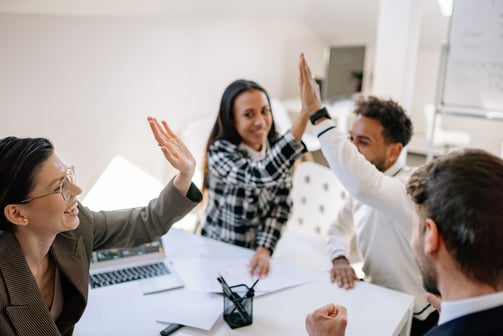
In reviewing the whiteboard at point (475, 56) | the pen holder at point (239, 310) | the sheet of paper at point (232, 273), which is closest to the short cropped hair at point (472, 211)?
the pen holder at point (239, 310)

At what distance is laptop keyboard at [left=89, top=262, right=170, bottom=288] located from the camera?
61.2 inches

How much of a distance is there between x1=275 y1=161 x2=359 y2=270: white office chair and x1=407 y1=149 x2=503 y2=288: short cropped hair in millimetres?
1295

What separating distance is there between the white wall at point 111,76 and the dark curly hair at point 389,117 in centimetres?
161

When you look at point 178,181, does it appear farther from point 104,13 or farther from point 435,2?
point 435,2

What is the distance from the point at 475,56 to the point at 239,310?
7.14 ft

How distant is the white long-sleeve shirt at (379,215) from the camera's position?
4.71ft

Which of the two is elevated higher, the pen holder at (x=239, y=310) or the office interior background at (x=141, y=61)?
the office interior background at (x=141, y=61)

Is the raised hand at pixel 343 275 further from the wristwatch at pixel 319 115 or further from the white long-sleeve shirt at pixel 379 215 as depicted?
the wristwatch at pixel 319 115

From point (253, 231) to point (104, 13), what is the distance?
1568 mm

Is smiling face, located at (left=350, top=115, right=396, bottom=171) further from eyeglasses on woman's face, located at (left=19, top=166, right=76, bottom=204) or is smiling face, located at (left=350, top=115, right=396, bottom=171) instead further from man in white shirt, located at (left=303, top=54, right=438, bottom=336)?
eyeglasses on woman's face, located at (left=19, top=166, right=76, bottom=204)

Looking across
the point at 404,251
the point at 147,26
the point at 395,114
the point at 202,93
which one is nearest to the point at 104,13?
the point at 147,26

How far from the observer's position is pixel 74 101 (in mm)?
2557

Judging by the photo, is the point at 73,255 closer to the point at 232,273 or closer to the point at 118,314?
the point at 118,314

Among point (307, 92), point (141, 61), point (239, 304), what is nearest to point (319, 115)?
point (307, 92)
